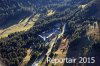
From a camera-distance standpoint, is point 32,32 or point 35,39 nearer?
point 35,39

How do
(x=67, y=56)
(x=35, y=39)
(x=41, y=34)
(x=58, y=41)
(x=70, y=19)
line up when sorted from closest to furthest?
(x=67, y=56) < (x=58, y=41) < (x=35, y=39) < (x=41, y=34) < (x=70, y=19)

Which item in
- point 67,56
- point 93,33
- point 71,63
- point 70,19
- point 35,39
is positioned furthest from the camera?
point 70,19

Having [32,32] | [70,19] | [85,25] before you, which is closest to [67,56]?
[85,25]

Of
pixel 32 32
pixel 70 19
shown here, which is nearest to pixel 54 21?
pixel 70 19

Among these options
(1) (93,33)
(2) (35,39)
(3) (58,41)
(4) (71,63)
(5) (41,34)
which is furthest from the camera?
(5) (41,34)

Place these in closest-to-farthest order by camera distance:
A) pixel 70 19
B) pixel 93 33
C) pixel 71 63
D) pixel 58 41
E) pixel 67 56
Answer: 1. pixel 71 63
2. pixel 67 56
3. pixel 93 33
4. pixel 58 41
5. pixel 70 19

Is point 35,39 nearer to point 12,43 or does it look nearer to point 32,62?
point 12,43

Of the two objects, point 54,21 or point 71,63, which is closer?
point 71,63

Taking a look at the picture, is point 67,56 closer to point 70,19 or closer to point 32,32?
point 32,32

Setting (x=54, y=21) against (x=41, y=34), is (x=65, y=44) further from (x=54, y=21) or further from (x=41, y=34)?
(x=54, y=21)
